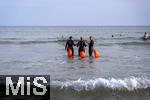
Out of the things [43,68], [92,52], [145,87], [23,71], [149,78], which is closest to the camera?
[145,87]

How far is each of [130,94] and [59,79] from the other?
144 inches

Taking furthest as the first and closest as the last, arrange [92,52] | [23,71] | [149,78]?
[92,52] < [23,71] < [149,78]

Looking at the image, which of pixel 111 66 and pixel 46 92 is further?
pixel 111 66

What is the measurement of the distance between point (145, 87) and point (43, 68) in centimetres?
689

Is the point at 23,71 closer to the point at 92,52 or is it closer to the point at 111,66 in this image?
the point at 111,66

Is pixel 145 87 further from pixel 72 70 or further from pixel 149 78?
pixel 72 70

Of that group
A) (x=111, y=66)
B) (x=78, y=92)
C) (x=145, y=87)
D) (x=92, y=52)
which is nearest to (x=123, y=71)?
(x=111, y=66)

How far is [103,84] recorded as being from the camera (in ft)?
41.1

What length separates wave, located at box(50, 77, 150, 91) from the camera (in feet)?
39.6

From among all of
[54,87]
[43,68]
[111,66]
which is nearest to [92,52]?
[111,66]

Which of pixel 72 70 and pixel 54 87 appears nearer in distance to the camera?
pixel 54 87

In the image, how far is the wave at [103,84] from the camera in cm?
1206

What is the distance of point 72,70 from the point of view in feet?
54.1

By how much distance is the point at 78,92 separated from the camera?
454 inches
